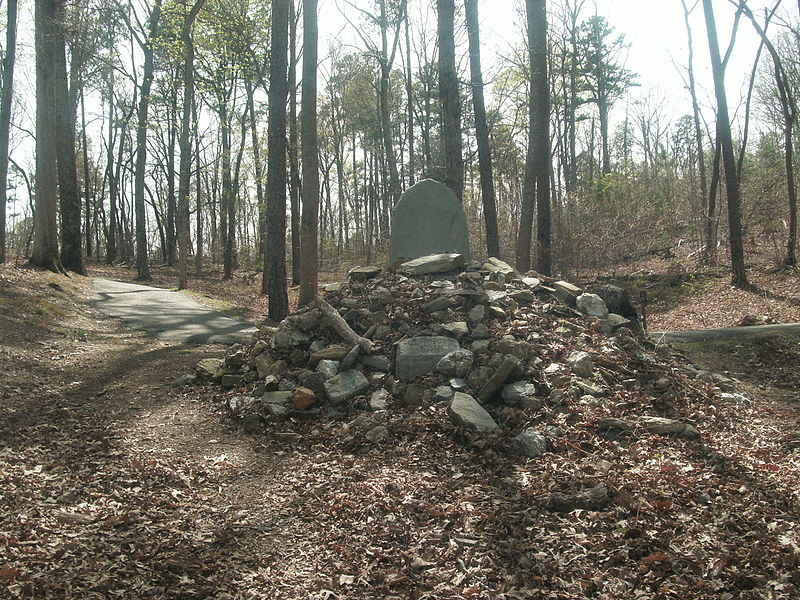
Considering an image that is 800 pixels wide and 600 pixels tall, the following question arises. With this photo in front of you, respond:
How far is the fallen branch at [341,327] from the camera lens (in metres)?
5.85

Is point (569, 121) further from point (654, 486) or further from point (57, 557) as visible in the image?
point (57, 557)

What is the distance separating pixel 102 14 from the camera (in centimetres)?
1689

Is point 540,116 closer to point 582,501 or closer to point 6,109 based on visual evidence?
point 582,501

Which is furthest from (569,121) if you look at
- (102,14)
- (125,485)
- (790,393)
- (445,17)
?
(125,485)

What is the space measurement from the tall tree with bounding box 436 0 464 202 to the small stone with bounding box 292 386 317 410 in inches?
257

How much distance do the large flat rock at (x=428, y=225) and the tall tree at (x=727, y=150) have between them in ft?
27.9

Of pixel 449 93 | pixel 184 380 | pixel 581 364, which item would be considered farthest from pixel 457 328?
pixel 449 93

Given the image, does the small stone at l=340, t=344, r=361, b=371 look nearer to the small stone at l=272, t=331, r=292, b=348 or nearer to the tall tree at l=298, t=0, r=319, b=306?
the small stone at l=272, t=331, r=292, b=348

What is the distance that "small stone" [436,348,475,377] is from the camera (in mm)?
5266

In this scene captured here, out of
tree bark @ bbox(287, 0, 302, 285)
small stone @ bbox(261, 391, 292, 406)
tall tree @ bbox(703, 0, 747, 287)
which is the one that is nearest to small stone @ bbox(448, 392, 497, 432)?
small stone @ bbox(261, 391, 292, 406)

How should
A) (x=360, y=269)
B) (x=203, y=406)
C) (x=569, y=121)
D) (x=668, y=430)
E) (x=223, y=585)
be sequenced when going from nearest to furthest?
(x=223, y=585) < (x=668, y=430) < (x=203, y=406) < (x=360, y=269) < (x=569, y=121)

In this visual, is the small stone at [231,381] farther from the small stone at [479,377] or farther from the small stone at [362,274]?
the small stone at [479,377]

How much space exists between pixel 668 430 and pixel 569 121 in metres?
21.5

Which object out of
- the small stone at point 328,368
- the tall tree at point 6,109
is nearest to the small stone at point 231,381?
the small stone at point 328,368
